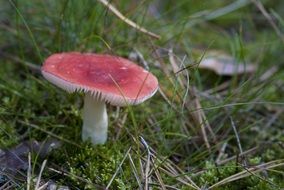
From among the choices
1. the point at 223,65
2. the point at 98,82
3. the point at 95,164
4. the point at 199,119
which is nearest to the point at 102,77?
the point at 98,82

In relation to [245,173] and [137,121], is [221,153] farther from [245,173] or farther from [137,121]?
[137,121]

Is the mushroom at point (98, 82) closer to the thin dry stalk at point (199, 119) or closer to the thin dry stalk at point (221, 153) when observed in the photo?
the thin dry stalk at point (199, 119)

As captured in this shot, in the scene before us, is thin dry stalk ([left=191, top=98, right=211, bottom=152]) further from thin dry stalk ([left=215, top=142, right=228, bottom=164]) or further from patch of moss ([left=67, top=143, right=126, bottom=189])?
patch of moss ([left=67, top=143, right=126, bottom=189])

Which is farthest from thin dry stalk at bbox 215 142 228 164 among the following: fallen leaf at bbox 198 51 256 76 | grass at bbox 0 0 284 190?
fallen leaf at bbox 198 51 256 76

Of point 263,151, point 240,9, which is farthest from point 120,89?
point 240,9

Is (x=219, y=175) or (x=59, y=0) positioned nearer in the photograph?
(x=219, y=175)

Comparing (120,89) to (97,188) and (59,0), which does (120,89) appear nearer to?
(97,188)
